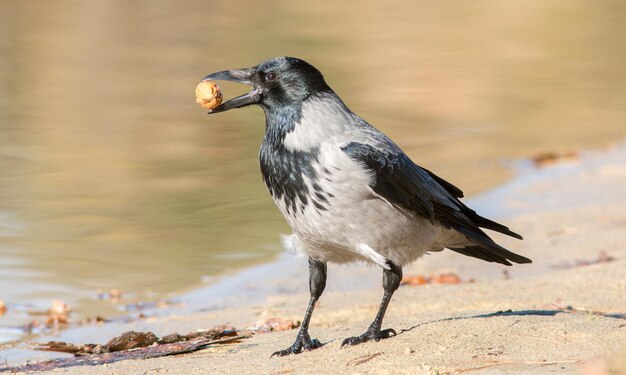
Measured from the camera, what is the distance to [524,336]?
5137 mm

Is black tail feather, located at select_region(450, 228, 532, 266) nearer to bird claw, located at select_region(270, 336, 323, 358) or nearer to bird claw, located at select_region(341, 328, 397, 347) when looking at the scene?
bird claw, located at select_region(341, 328, 397, 347)

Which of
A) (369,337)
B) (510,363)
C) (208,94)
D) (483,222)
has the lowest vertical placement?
(510,363)

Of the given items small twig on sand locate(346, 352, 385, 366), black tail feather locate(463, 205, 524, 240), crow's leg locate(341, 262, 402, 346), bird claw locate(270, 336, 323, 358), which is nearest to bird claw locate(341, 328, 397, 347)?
crow's leg locate(341, 262, 402, 346)

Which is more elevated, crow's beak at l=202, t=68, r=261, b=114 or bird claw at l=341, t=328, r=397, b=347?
crow's beak at l=202, t=68, r=261, b=114

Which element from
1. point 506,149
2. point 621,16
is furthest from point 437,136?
point 621,16

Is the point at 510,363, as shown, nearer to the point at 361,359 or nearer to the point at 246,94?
the point at 361,359

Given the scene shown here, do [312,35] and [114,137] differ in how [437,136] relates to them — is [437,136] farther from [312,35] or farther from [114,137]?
[312,35]

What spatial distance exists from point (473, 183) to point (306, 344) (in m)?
5.59

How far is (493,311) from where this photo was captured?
6.51 metres

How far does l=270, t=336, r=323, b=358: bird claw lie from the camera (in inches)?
215

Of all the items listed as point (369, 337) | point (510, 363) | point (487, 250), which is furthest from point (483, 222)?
point (510, 363)

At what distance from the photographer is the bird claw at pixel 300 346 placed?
5469 mm

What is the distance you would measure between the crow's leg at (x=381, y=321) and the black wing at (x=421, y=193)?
0.33 meters

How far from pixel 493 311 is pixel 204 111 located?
885 centimetres
